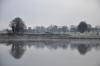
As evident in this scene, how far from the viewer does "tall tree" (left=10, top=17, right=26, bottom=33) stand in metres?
3.29

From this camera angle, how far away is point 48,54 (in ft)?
10.7

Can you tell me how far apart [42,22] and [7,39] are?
657mm

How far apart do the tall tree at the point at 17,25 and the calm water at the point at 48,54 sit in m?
0.22

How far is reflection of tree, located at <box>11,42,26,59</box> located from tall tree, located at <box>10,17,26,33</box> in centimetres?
23

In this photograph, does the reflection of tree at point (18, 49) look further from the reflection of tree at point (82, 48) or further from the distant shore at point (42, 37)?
the reflection of tree at point (82, 48)

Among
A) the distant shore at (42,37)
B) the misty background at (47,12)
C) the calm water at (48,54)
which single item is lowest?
the calm water at (48,54)

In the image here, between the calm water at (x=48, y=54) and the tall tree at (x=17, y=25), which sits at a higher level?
the tall tree at (x=17, y=25)

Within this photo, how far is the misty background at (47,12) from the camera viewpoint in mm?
3301

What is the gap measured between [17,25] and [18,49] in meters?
0.41

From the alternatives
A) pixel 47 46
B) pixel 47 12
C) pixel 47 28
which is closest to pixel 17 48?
pixel 47 46

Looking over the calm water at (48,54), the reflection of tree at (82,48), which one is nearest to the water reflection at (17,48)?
the calm water at (48,54)

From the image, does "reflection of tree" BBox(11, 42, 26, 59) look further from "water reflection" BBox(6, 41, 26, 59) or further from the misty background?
the misty background

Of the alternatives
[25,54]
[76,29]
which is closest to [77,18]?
[76,29]

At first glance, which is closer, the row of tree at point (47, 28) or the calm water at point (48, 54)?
the calm water at point (48, 54)
